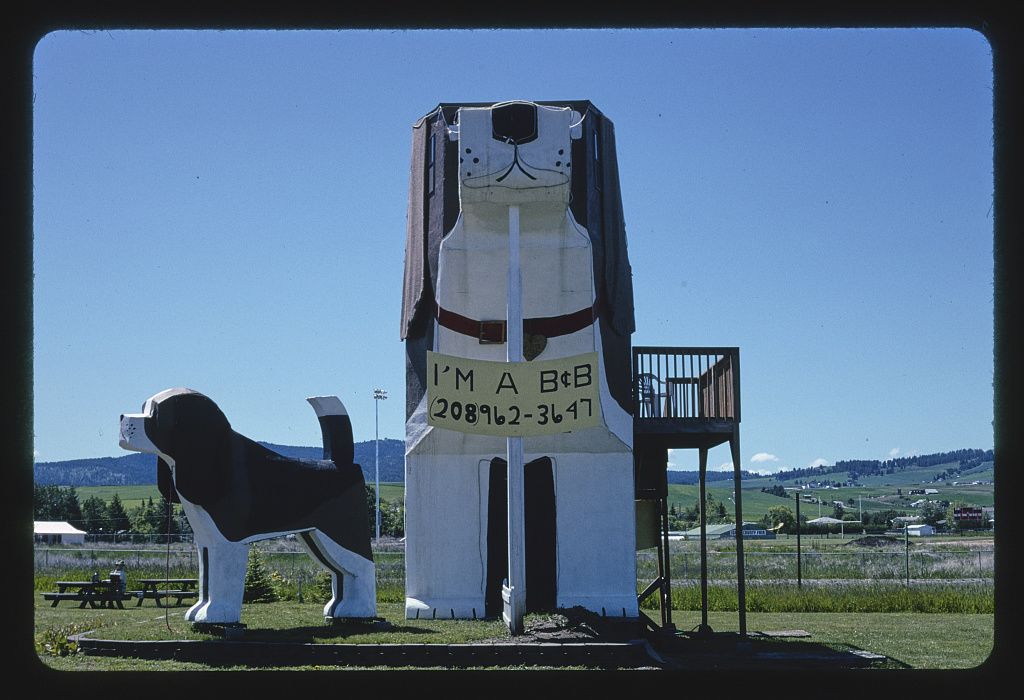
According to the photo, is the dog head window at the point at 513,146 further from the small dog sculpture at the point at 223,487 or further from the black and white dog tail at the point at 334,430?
the small dog sculpture at the point at 223,487

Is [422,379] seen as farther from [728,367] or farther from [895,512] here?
[895,512]

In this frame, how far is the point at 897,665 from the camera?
13.2 metres

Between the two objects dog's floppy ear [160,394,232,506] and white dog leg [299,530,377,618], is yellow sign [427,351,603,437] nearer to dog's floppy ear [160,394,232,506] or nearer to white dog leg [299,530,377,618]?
dog's floppy ear [160,394,232,506]

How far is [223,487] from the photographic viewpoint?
1376 centimetres

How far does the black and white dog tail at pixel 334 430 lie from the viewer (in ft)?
49.7

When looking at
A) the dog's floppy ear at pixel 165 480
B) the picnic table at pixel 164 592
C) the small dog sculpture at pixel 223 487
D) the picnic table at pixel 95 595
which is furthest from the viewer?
the picnic table at pixel 95 595

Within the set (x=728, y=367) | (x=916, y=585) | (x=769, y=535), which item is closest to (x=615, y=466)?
(x=728, y=367)

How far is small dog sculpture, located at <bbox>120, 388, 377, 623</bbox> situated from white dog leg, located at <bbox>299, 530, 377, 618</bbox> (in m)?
0.13

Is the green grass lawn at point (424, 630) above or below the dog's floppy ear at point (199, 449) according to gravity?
below

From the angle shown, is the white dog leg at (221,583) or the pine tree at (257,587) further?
the pine tree at (257,587)

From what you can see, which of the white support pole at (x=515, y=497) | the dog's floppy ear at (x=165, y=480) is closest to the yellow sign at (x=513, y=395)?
the white support pole at (x=515, y=497)

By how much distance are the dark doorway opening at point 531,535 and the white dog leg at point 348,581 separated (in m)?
1.94

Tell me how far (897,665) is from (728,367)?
4.67 m

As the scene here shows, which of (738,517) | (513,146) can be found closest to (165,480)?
(513,146)
